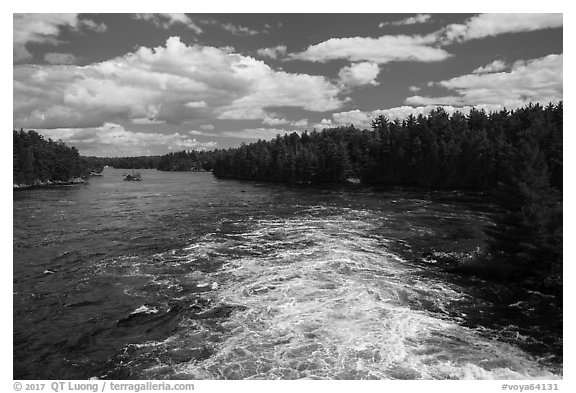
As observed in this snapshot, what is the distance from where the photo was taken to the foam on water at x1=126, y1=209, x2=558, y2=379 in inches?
627

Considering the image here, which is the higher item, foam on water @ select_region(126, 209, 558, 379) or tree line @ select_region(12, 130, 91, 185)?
tree line @ select_region(12, 130, 91, 185)

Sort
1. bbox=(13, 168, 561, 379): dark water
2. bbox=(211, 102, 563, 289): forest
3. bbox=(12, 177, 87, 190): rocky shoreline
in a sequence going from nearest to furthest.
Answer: bbox=(13, 168, 561, 379): dark water < bbox=(211, 102, 563, 289): forest < bbox=(12, 177, 87, 190): rocky shoreline

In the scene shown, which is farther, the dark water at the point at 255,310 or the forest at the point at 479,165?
the forest at the point at 479,165

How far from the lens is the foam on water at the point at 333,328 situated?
15922 mm

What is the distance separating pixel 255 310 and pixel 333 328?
15.2 ft

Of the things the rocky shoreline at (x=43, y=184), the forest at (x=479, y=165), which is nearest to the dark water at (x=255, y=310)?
the forest at (x=479, y=165)

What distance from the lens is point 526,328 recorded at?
63.9 feet

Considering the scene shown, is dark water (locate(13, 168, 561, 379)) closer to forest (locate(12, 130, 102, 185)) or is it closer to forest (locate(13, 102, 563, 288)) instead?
forest (locate(13, 102, 563, 288))

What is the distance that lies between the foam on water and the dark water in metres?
0.08

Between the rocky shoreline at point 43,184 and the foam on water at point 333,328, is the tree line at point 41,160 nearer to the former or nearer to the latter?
the rocky shoreline at point 43,184

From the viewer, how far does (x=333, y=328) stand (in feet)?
63.6

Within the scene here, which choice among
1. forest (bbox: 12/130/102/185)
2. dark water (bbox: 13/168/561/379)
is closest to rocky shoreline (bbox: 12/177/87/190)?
forest (bbox: 12/130/102/185)

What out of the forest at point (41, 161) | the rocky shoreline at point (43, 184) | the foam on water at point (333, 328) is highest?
the forest at point (41, 161)

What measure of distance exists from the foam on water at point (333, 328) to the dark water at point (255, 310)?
0.25 feet
